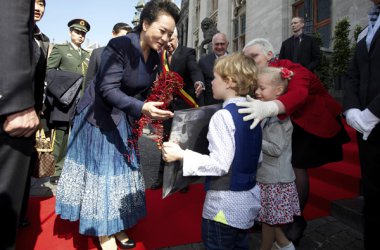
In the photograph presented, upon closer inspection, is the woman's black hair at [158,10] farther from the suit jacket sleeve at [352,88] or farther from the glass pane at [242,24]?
the glass pane at [242,24]

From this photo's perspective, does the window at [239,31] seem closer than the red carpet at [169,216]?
No

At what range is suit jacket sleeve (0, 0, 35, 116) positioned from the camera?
125 cm

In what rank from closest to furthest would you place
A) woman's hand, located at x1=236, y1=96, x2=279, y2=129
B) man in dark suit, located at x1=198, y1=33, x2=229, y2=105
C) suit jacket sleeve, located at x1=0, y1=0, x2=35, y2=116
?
1. suit jacket sleeve, located at x1=0, y1=0, x2=35, y2=116
2. woman's hand, located at x1=236, y1=96, x2=279, y2=129
3. man in dark suit, located at x1=198, y1=33, x2=229, y2=105

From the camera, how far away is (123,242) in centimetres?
236

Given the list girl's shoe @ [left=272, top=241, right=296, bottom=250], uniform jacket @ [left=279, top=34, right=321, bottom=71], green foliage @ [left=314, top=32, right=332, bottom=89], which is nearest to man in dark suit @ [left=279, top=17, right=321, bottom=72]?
uniform jacket @ [left=279, top=34, right=321, bottom=71]

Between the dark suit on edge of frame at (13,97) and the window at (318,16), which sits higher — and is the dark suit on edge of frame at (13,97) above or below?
below

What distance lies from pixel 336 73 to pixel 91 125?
18.1ft

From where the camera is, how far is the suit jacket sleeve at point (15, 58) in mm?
1245

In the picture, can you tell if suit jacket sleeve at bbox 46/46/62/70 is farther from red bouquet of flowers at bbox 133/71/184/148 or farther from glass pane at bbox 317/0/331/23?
glass pane at bbox 317/0/331/23

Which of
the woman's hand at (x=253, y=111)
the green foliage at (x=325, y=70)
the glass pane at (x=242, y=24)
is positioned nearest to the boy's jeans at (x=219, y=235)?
the woman's hand at (x=253, y=111)

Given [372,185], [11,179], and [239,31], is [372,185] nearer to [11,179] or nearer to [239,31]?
[11,179]

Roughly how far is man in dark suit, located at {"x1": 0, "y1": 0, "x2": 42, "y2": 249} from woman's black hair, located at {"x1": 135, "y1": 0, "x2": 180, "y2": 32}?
0.85 meters

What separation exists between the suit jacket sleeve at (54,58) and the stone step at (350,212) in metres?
4.27

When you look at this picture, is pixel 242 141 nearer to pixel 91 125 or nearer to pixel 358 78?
pixel 91 125
